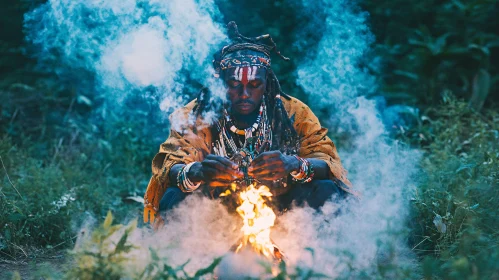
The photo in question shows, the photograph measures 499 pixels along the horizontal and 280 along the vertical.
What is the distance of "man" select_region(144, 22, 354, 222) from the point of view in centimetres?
365

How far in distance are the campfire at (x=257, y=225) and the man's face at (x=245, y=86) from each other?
55 cm

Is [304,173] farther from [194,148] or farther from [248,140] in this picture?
[194,148]

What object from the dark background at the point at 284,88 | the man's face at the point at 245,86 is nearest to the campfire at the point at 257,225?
the man's face at the point at 245,86

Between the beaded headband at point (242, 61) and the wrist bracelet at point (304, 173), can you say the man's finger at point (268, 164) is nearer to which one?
the wrist bracelet at point (304, 173)

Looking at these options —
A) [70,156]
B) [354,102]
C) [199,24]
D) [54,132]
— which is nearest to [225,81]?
[199,24]

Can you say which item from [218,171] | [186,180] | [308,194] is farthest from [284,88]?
[218,171]

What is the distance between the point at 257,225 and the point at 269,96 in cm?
100

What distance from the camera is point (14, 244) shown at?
13.8ft

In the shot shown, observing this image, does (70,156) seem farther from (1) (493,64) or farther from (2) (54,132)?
(1) (493,64)

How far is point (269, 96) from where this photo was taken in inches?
158

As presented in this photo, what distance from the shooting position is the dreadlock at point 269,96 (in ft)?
12.5

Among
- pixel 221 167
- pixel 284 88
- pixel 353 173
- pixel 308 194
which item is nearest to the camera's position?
pixel 221 167

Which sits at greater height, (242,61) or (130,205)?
(242,61)

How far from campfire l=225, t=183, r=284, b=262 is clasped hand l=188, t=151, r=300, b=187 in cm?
11
